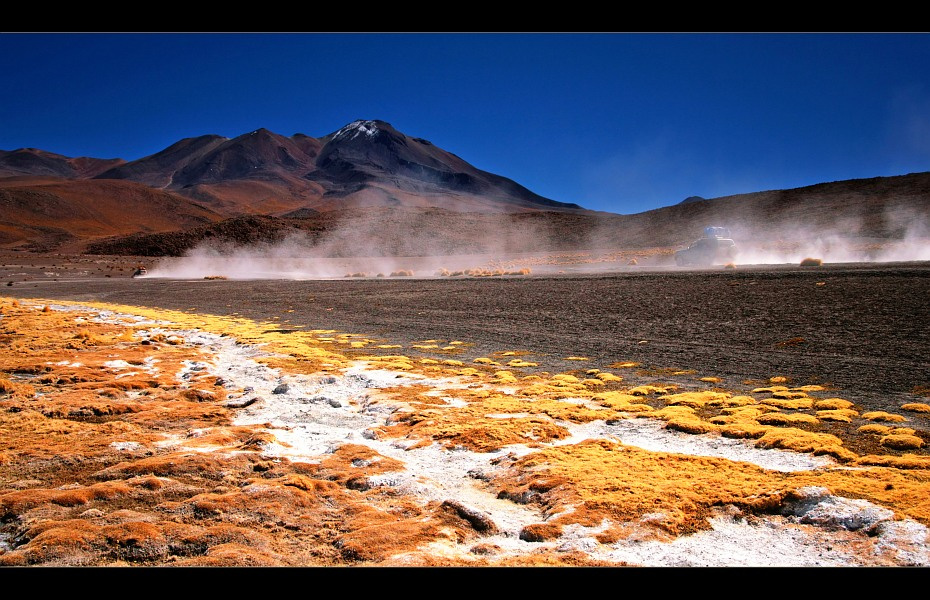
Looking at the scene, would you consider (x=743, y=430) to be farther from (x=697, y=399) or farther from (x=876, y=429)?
(x=697, y=399)

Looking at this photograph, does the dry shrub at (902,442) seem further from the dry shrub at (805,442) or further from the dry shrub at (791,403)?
the dry shrub at (791,403)

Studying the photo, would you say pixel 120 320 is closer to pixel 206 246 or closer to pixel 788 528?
pixel 788 528

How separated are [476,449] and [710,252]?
129ft

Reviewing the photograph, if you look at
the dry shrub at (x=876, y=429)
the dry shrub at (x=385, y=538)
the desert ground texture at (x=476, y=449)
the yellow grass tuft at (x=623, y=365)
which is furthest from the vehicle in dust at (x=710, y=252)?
the dry shrub at (x=385, y=538)

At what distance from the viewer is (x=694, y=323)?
46.1 feet

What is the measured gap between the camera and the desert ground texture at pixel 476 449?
3.22 meters

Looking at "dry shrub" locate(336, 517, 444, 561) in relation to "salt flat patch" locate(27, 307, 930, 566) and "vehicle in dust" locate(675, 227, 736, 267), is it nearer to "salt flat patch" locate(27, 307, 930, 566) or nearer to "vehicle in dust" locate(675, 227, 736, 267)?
"salt flat patch" locate(27, 307, 930, 566)

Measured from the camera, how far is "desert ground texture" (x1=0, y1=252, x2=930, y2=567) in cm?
322

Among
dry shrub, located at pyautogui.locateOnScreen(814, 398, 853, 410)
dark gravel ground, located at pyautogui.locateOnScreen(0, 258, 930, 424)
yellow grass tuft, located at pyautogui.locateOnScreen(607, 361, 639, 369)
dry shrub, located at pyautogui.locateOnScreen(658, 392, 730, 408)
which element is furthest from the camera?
yellow grass tuft, located at pyautogui.locateOnScreen(607, 361, 639, 369)

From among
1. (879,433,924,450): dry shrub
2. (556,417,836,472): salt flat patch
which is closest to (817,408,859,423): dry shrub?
(879,433,924,450): dry shrub

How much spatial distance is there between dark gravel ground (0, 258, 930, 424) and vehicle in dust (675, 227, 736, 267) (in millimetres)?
15258

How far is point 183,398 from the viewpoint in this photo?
23.6 feet

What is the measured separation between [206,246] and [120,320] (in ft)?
241

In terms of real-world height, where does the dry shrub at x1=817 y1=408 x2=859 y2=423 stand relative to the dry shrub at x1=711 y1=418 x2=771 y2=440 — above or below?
above
